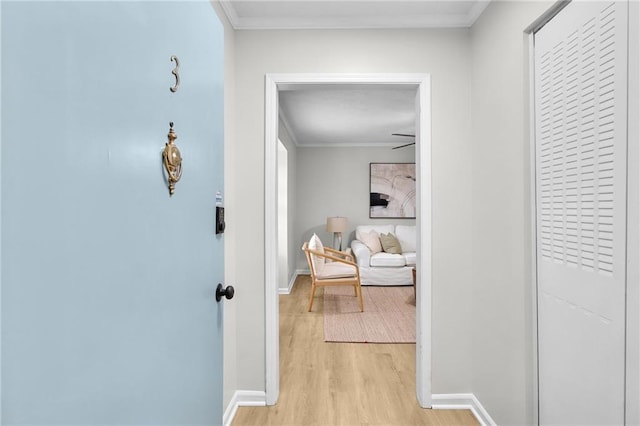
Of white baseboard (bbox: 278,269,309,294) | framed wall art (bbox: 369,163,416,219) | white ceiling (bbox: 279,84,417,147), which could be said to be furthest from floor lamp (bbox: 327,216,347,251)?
white ceiling (bbox: 279,84,417,147)

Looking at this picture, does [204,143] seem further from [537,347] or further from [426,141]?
[537,347]

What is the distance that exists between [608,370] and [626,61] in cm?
101

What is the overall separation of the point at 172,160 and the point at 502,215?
1658mm

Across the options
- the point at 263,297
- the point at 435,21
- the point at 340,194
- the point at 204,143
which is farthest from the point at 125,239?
the point at 340,194

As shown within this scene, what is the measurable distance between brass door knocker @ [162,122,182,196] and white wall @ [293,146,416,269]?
5.98 metres

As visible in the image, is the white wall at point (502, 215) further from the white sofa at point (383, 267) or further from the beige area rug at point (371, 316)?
the white sofa at point (383, 267)

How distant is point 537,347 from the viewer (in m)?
1.65

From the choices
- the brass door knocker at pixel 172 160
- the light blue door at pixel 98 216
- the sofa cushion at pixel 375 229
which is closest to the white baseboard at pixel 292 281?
the sofa cushion at pixel 375 229

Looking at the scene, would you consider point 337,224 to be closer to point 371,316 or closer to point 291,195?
point 291,195

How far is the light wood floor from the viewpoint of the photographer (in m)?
2.15

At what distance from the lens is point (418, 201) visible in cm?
227

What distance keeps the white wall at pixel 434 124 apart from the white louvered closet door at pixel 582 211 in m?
0.63

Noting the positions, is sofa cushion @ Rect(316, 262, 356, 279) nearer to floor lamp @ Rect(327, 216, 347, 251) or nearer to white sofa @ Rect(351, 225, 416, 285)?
white sofa @ Rect(351, 225, 416, 285)

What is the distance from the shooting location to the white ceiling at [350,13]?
209 cm
